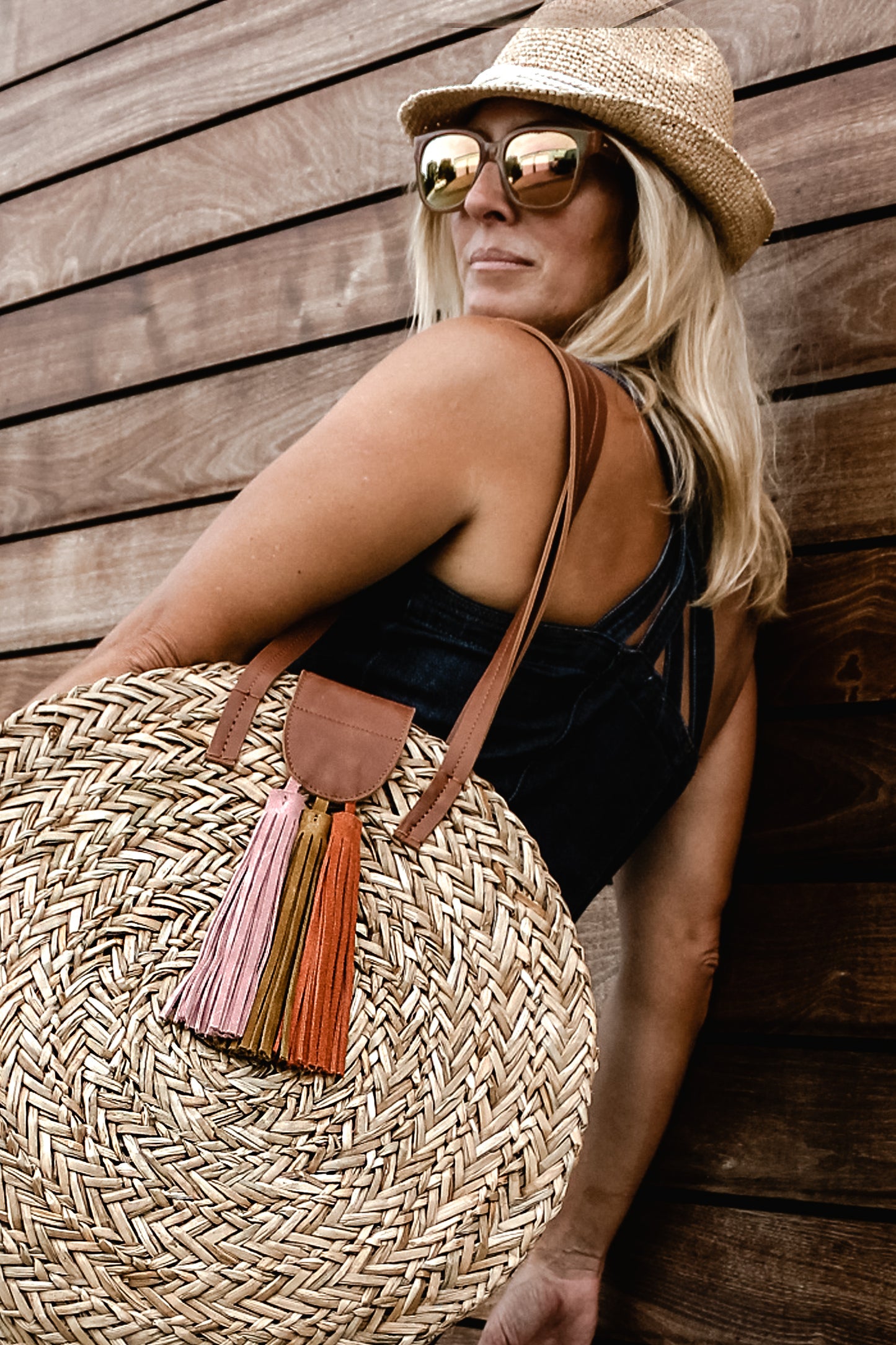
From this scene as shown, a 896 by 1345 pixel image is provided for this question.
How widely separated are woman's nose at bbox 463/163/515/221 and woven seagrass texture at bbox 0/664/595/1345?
2.14 feet

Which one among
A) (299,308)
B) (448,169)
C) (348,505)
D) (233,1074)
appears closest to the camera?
(233,1074)

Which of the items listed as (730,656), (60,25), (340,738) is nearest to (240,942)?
(340,738)

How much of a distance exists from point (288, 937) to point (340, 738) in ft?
0.48

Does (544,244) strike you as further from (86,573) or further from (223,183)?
(86,573)

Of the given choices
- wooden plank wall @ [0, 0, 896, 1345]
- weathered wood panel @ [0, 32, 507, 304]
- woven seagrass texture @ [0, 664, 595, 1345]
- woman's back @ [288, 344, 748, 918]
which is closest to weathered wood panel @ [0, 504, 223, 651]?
wooden plank wall @ [0, 0, 896, 1345]

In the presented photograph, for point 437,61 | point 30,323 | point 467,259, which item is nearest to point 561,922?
point 467,259

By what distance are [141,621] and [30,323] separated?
141 centimetres

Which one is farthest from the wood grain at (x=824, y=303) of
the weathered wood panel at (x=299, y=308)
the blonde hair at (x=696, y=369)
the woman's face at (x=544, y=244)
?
the woman's face at (x=544, y=244)

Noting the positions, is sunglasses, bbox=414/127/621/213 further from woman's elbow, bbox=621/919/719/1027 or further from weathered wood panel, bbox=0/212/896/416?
woman's elbow, bbox=621/919/719/1027

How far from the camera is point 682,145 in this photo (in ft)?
4.13

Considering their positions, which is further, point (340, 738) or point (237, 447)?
point (237, 447)

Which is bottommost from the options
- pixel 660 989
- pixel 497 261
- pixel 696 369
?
pixel 660 989

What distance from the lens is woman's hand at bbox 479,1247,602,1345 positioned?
1.38 metres

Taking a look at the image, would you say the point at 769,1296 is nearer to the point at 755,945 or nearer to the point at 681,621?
the point at 755,945
